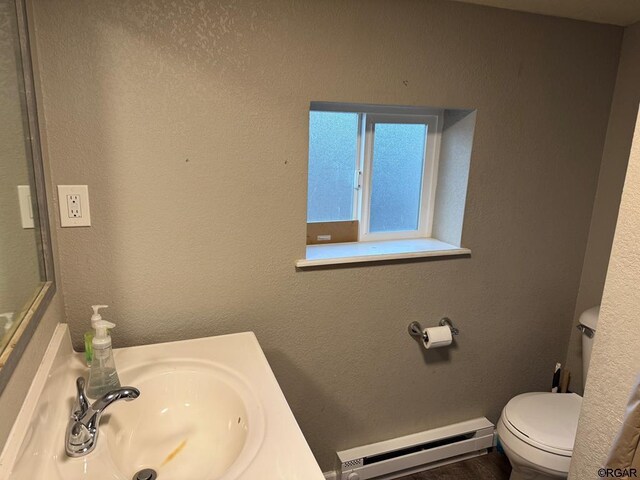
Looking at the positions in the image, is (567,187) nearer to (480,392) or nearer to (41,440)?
(480,392)

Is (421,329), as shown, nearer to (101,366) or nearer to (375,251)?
(375,251)

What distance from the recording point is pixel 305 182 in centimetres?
154

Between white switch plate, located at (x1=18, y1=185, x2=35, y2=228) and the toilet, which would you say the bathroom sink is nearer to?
white switch plate, located at (x1=18, y1=185, x2=35, y2=228)

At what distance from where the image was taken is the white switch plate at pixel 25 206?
1.02 m

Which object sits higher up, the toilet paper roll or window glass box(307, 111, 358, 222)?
window glass box(307, 111, 358, 222)

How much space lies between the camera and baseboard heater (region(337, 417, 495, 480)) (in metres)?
1.85

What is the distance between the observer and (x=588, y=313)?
6.09 feet

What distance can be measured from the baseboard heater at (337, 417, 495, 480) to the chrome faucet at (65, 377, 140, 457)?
1145 millimetres

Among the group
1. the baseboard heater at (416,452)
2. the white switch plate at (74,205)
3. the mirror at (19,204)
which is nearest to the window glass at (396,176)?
the baseboard heater at (416,452)

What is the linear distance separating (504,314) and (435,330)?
41cm

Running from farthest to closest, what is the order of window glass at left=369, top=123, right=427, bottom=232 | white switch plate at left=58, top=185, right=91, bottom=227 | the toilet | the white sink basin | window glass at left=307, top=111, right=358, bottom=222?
window glass at left=369, top=123, right=427, bottom=232, window glass at left=307, top=111, right=358, bottom=222, the toilet, white switch plate at left=58, top=185, right=91, bottom=227, the white sink basin

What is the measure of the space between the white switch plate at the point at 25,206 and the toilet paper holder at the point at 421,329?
4.47 ft

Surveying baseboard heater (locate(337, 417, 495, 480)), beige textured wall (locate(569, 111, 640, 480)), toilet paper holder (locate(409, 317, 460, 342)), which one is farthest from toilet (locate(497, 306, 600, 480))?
beige textured wall (locate(569, 111, 640, 480))

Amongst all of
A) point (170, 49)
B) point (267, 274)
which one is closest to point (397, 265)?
point (267, 274)
